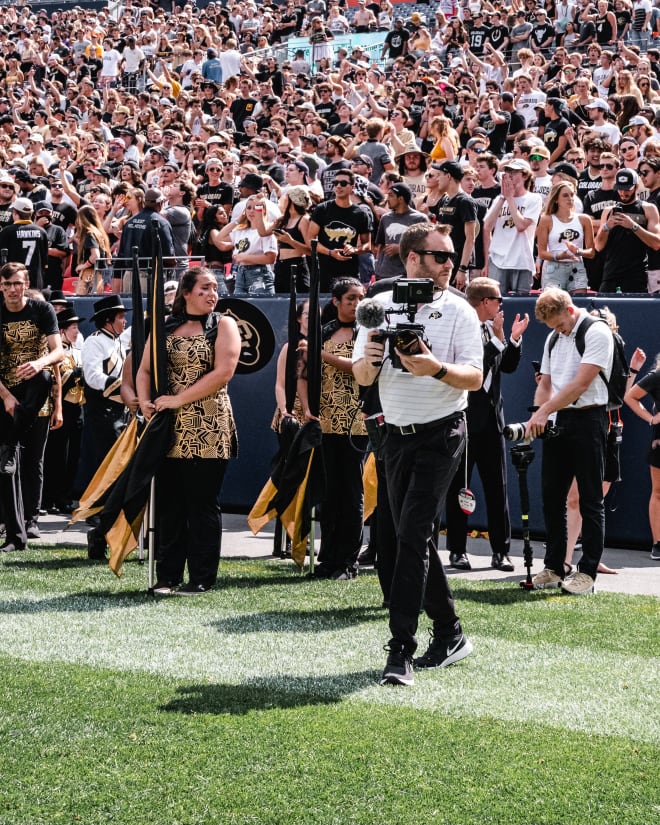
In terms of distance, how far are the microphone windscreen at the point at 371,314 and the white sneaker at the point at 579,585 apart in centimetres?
314

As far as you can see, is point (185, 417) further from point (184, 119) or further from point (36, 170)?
point (184, 119)

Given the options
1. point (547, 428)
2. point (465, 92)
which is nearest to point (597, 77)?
point (465, 92)

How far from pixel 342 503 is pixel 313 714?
3.41 metres

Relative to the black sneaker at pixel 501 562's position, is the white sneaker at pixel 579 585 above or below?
above

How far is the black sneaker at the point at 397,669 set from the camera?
573 cm

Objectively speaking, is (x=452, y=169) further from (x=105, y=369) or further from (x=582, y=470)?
(x=582, y=470)

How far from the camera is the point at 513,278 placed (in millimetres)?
11422

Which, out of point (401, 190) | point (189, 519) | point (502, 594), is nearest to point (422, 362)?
point (189, 519)

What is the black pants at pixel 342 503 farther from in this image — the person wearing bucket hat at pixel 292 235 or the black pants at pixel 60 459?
the black pants at pixel 60 459

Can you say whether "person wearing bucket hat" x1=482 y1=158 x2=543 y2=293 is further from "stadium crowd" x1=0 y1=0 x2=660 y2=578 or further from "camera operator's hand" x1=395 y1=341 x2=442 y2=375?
"camera operator's hand" x1=395 y1=341 x2=442 y2=375

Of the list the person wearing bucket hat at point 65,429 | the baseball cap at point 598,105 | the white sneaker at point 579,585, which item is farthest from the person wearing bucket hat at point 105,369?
the baseball cap at point 598,105

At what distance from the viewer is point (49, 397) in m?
10.1

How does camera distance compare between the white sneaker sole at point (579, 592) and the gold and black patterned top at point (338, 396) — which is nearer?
the white sneaker sole at point (579, 592)

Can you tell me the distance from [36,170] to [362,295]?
1027cm
